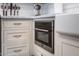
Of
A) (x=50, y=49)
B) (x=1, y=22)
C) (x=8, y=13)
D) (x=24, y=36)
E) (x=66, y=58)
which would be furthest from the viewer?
(x=8, y=13)

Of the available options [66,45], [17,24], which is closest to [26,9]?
[17,24]

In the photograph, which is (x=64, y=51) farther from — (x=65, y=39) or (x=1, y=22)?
(x=1, y=22)

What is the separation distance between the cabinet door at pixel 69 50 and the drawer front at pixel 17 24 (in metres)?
0.89

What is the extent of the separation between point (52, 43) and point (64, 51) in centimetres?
25

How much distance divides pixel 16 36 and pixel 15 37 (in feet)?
0.06

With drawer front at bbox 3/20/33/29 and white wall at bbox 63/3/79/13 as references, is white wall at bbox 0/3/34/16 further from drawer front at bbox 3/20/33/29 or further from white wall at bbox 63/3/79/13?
white wall at bbox 63/3/79/13

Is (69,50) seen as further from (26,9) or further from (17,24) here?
(26,9)

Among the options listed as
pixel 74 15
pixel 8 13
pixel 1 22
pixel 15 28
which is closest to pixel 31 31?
pixel 15 28

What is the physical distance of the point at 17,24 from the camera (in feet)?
5.51

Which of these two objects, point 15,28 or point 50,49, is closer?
point 50,49

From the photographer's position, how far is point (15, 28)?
1667 mm

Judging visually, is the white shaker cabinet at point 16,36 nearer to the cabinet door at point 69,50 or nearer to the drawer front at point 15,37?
the drawer front at point 15,37

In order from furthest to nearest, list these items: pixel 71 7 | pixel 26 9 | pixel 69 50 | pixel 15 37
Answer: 1. pixel 26 9
2. pixel 15 37
3. pixel 71 7
4. pixel 69 50

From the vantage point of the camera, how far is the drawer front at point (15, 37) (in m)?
1.64
